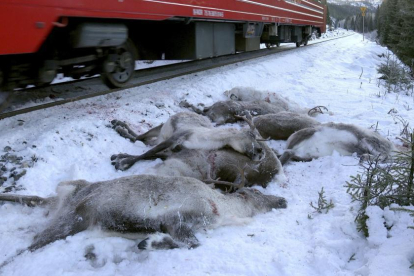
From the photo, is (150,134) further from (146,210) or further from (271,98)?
(271,98)

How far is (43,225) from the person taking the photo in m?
2.84

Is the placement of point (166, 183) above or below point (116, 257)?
above

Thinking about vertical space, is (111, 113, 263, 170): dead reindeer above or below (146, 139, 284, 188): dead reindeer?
above

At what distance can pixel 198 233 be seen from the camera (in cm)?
273

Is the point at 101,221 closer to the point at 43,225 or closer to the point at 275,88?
the point at 43,225

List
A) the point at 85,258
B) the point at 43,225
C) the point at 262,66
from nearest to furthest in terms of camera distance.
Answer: the point at 85,258 < the point at 43,225 < the point at 262,66

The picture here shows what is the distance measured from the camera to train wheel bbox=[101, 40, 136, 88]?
6.21 metres

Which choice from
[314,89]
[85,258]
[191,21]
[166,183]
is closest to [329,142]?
[166,183]

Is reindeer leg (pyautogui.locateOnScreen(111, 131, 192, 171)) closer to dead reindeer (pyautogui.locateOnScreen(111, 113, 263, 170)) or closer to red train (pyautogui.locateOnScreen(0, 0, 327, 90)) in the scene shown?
dead reindeer (pyautogui.locateOnScreen(111, 113, 263, 170))

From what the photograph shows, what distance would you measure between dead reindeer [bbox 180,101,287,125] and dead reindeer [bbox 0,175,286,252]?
2.97m

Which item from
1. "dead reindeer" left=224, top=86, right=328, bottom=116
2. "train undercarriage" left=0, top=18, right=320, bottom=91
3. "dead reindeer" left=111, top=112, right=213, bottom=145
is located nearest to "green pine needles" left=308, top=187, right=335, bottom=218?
"dead reindeer" left=111, top=112, right=213, bottom=145

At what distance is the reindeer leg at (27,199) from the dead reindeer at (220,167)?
0.97m

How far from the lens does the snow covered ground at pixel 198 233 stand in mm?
2391

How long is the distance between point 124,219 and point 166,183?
0.43 meters
